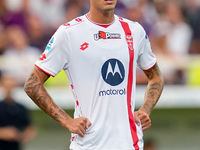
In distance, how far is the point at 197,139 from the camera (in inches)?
386

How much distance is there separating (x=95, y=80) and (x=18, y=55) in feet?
17.4

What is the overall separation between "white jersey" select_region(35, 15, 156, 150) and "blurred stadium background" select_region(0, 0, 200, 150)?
457 centimetres

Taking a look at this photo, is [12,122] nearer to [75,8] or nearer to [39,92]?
[75,8]

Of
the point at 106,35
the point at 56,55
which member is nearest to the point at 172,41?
the point at 106,35

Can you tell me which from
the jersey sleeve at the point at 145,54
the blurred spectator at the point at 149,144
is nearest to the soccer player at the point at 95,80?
the jersey sleeve at the point at 145,54

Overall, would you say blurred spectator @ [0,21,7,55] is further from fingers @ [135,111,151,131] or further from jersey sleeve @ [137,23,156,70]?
fingers @ [135,111,151,131]

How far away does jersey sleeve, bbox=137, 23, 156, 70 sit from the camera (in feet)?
13.6

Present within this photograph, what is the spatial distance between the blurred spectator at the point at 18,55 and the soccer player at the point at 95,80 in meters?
4.78

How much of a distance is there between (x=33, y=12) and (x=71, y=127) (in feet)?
20.8

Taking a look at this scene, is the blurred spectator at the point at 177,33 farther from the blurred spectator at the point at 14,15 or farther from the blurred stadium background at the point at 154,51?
the blurred spectator at the point at 14,15

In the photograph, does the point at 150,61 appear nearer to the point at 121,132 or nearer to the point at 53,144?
the point at 121,132

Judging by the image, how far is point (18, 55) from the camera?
888 cm

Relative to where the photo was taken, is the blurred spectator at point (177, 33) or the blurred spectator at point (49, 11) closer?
the blurred spectator at point (177, 33)

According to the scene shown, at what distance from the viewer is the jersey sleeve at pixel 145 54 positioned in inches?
163
